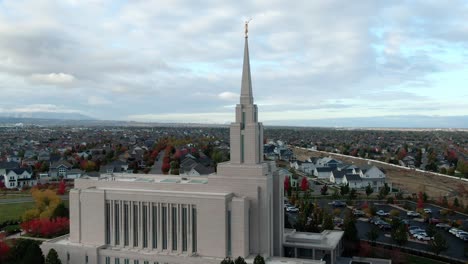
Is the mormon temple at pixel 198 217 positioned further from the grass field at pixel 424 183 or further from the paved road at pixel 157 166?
the paved road at pixel 157 166

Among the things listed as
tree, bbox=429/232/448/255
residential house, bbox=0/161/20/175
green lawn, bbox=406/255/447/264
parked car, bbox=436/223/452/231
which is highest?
residential house, bbox=0/161/20/175

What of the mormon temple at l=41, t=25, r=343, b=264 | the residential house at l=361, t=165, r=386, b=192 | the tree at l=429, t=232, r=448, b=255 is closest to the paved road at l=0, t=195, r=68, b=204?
the mormon temple at l=41, t=25, r=343, b=264

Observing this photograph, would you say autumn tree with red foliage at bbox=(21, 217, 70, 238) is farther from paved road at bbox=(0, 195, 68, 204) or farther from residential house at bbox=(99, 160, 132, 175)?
residential house at bbox=(99, 160, 132, 175)

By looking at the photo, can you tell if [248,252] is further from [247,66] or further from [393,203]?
[393,203]

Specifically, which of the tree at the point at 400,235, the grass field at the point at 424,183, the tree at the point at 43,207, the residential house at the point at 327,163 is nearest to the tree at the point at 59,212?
the tree at the point at 43,207

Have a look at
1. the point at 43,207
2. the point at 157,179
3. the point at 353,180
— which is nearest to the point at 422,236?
the point at 157,179

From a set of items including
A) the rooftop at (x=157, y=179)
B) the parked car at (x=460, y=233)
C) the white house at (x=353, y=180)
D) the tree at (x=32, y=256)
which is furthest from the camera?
the white house at (x=353, y=180)

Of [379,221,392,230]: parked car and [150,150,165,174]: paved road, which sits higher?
[150,150,165,174]: paved road
